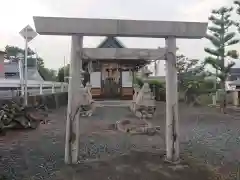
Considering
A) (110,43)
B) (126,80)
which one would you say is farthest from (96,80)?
(110,43)

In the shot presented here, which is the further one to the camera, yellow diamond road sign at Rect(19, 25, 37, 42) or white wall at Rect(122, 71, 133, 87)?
white wall at Rect(122, 71, 133, 87)

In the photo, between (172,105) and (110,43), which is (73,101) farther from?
(110,43)

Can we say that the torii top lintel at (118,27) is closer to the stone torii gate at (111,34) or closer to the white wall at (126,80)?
the stone torii gate at (111,34)

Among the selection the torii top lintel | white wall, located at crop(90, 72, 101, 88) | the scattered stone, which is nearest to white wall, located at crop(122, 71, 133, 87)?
white wall, located at crop(90, 72, 101, 88)

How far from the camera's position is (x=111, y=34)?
416 cm

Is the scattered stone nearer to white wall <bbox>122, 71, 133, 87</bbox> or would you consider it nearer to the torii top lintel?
the torii top lintel

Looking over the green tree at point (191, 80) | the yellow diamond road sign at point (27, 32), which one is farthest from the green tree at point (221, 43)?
the yellow diamond road sign at point (27, 32)

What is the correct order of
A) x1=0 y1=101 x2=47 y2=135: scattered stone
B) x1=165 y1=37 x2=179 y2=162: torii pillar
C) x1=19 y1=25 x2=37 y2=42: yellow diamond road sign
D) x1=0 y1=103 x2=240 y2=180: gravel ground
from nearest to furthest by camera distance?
x1=0 y1=103 x2=240 y2=180: gravel ground, x1=165 y1=37 x2=179 y2=162: torii pillar, x1=0 y1=101 x2=47 y2=135: scattered stone, x1=19 y1=25 x2=37 y2=42: yellow diamond road sign

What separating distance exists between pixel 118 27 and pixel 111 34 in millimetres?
148

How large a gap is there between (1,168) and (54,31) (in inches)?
84.6

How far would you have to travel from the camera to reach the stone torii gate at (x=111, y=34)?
13.2 ft

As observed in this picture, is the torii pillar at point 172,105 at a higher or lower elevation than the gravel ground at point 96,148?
higher

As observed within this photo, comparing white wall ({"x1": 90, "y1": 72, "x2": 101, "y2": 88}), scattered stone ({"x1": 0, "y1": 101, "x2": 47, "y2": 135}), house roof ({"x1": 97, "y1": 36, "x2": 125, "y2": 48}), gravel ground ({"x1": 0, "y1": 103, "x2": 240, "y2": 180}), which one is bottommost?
gravel ground ({"x1": 0, "y1": 103, "x2": 240, "y2": 180})

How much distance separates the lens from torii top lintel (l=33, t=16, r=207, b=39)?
3998 mm
